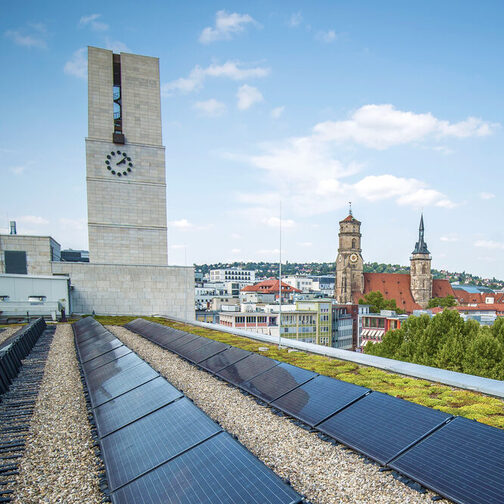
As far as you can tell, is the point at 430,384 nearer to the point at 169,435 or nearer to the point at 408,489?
the point at 408,489

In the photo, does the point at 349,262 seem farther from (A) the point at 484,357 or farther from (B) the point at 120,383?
(B) the point at 120,383

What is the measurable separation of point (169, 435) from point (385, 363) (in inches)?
448

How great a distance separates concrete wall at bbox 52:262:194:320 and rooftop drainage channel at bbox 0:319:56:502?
31708mm

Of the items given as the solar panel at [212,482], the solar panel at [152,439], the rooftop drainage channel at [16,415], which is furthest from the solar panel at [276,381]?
the rooftop drainage channel at [16,415]

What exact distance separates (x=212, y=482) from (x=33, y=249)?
53213mm

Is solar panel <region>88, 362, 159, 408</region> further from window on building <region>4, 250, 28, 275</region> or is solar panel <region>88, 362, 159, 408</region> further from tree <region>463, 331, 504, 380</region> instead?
window on building <region>4, 250, 28, 275</region>

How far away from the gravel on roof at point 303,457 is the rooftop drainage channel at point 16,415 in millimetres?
5004

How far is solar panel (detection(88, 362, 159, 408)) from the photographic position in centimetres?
1080

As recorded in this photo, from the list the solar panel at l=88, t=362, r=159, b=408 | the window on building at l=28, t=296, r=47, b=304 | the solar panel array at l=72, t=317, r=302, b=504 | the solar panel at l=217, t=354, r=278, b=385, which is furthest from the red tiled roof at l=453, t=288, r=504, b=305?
the solar panel array at l=72, t=317, r=302, b=504

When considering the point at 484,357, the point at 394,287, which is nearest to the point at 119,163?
the point at 484,357

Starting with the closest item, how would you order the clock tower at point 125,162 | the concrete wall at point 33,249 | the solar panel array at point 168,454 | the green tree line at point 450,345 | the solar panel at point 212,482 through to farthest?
the solar panel at point 212,482, the solar panel array at point 168,454, the green tree line at point 450,345, the concrete wall at point 33,249, the clock tower at point 125,162

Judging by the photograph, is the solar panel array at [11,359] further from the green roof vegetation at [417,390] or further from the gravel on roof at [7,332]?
the green roof vegetation at [417,390]

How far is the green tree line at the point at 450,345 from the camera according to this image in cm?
2892

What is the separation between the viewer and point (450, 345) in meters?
32.9
